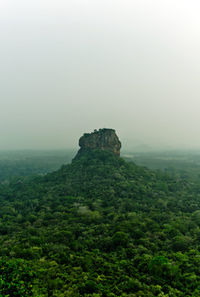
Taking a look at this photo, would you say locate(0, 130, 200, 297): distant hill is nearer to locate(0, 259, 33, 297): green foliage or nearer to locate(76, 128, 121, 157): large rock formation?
locate(0, 259, 33, 297): green foliage

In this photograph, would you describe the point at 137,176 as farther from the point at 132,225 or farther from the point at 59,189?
the point at 132,225

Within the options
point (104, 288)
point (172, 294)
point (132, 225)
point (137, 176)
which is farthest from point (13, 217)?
point (137, 176)

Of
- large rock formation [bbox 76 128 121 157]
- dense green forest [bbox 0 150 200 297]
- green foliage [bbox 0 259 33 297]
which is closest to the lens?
green foliage [bbox 0 259 33 297]

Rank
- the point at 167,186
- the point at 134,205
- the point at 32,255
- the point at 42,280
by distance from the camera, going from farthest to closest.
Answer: the point at 167,186 → the point at 134,205 → the point at 32,255 → the point at 42,280

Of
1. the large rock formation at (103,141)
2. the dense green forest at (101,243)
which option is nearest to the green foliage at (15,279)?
the dense green forest at (101,243)

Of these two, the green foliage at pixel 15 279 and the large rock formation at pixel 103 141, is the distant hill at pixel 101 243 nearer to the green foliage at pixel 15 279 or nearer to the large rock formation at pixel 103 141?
the green foliage at pixel 15 279

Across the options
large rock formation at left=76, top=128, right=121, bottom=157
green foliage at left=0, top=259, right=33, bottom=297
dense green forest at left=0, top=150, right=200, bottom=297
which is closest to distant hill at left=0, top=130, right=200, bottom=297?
dense green forest at left=0, top=150, right=200, bottom=297
